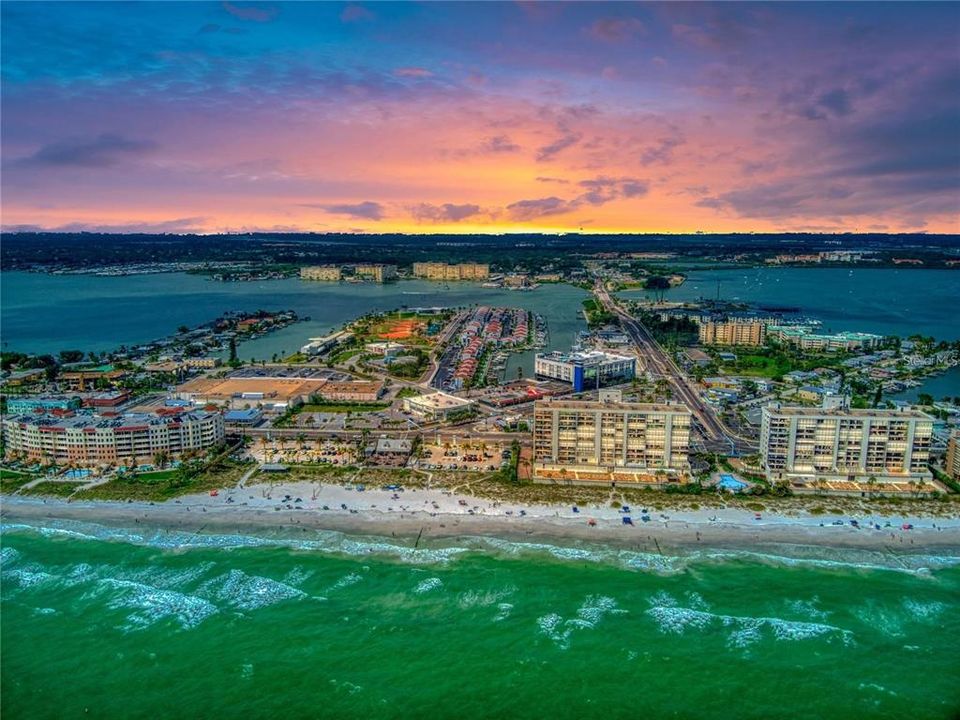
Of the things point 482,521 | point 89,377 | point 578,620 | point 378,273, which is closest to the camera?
point 578,620

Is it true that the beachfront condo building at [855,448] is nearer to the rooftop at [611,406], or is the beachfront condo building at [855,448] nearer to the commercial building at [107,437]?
the rooftop at [611,406]

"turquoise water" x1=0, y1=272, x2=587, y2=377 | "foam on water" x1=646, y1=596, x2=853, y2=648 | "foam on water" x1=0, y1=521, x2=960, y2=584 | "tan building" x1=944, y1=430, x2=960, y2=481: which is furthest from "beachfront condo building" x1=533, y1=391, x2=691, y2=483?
"turquoise water" x1=0, y1=272, x2=587, y2=377

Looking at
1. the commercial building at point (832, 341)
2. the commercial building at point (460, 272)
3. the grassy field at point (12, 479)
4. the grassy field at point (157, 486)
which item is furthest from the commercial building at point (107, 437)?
the commercial building at point (460, 272)

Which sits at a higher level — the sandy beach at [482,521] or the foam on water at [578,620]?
the sandy beach at [482,521]

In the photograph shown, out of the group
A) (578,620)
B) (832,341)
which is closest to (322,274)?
Answer: (832,341)

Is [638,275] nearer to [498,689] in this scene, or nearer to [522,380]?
[522,380]

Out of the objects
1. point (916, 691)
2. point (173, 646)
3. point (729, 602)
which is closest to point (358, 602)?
point (173, 646)

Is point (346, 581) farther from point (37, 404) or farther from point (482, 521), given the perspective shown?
point (37, 404)
